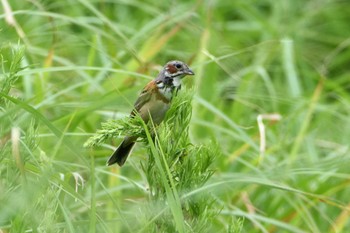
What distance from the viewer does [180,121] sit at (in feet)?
9.64

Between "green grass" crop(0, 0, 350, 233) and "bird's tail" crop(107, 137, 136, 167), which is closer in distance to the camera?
"green grass" crop(0, 0, 350, 233)

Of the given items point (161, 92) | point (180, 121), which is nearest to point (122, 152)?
point (161, 92)

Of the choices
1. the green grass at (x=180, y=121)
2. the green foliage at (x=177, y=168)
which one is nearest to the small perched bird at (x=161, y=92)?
the green grass at (x=180, y=121)

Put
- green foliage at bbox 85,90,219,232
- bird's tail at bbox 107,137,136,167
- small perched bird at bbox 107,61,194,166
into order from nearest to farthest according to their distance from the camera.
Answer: green foliage at bbox 85,90,219,232, bird's tail at bbox 107,137,136,167, small perched bird at bbox 107,61,194,166

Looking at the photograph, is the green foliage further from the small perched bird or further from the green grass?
the small perched bird

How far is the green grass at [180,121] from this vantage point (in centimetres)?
289

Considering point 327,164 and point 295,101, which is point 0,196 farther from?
point 295,101

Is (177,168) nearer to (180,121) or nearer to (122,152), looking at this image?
(180,121)

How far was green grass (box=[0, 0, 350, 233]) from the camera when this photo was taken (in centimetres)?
289

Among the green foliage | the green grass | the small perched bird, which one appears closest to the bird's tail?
the small perched bird

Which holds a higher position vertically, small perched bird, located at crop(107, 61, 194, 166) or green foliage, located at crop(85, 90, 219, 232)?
small perched bird, located at crop(107, 61, 194, 166)

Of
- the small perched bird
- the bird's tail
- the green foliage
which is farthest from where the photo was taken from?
the small perched bird

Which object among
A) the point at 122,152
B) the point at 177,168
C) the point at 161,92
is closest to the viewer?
the point at 177,168

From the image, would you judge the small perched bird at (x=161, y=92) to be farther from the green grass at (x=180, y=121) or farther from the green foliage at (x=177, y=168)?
the green foliage at (x=177, y=168)
